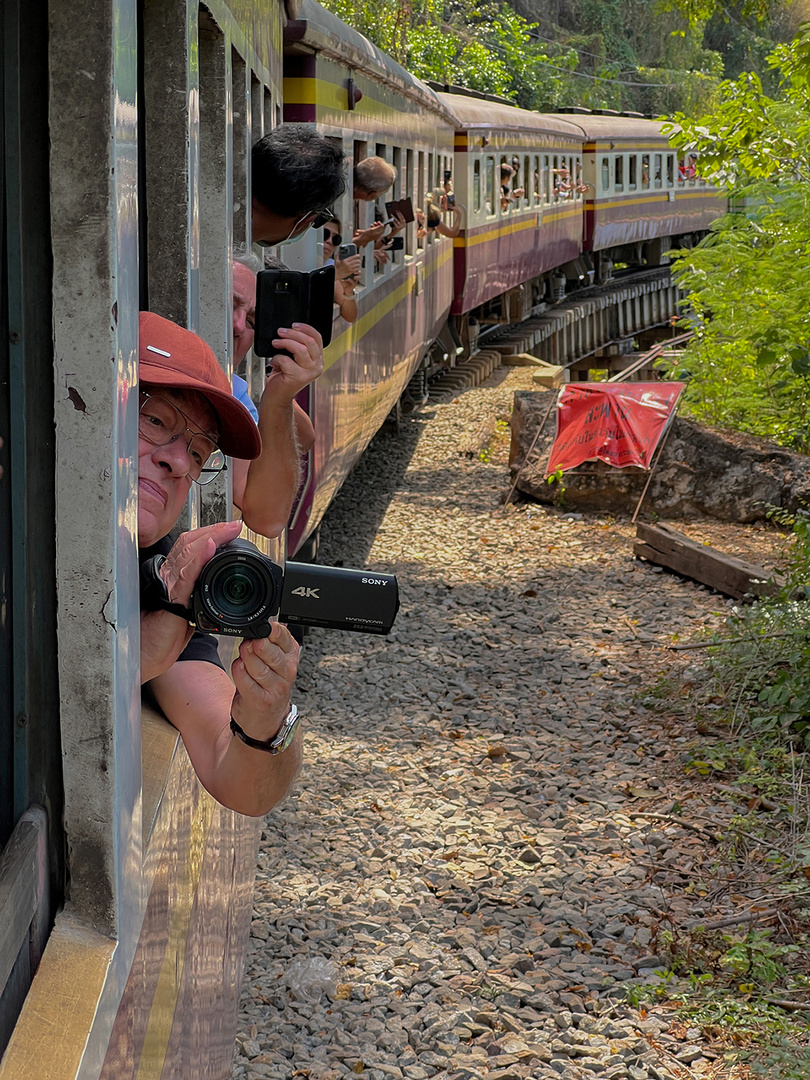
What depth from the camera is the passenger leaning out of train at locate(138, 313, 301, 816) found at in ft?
5.76

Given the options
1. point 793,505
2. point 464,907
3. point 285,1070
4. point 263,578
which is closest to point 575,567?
point 793,505

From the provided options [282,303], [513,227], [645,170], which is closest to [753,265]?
[513,227]

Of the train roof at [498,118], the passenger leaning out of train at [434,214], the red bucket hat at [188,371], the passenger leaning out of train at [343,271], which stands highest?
the train roof at [498,118]

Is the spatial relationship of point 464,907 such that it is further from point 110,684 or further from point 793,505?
point 793,505

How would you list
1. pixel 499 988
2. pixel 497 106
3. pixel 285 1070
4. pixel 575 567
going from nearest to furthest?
pixel 285 1070 < pixel 499 988 < pixel 575 567 < pixel 497 106

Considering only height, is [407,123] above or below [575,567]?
above

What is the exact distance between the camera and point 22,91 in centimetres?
138

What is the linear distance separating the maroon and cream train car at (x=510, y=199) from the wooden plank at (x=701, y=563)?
625cm

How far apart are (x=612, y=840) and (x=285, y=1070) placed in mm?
1983

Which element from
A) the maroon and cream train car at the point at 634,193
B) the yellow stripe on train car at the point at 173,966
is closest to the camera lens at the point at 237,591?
the yellow stripe on train car at the point at 173,966

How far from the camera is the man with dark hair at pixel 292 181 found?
3.44 m

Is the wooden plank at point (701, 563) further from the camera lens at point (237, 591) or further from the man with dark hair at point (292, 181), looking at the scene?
the camera lens at point (237, 591)

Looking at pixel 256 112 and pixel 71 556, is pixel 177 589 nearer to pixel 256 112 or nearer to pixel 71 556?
pixel 71 556

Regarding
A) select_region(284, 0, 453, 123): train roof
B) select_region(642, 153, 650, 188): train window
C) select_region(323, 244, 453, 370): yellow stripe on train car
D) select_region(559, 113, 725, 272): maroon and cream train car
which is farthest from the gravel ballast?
select_region(642, 153, 650, 188): train window
